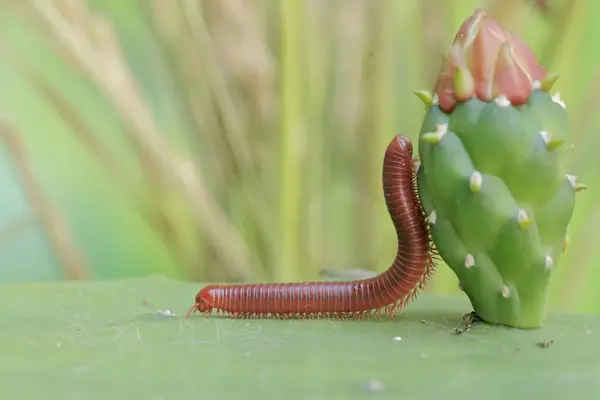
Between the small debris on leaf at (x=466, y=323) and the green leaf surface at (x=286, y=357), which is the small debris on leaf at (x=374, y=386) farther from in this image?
the small debris on leaf at (x=466, y=323)

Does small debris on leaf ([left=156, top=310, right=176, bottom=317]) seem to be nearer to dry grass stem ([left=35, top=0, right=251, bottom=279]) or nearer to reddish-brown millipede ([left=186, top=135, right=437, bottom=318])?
reddish-brown millipede ([left=186, top=135, right=437, bottom=318])

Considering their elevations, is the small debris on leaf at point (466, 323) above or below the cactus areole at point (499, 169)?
below

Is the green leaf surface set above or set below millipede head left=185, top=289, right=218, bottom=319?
above

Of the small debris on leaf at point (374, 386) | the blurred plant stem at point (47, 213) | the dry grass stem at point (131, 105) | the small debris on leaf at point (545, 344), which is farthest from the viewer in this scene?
the blurred plant stem at point (47, 213)

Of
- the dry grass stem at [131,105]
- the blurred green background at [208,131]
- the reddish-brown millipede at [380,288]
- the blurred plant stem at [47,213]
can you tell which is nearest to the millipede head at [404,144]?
the reddish-brown millipede at [380,288]

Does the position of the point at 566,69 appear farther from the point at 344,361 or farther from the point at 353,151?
the point at 344,361

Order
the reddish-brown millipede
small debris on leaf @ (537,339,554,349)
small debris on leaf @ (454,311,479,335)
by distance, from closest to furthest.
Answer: small debris on leaf @ (537,339,554,349), small debris on leaf @ (454,311,479,335), the reddish-brown millipede

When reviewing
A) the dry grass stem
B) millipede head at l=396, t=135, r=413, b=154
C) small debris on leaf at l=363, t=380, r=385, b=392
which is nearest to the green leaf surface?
small debris on leaf at l=363, t=380, r=385, b=392

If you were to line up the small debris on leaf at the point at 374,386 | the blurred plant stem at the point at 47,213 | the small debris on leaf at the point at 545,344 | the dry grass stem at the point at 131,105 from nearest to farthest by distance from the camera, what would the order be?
the small debris on leaf at the point at 374,386 → the small debris on leaf at the point at 545,344 → the dry grass stem at the point at 131,105 → the blurred plant stem at the point at 47,213
